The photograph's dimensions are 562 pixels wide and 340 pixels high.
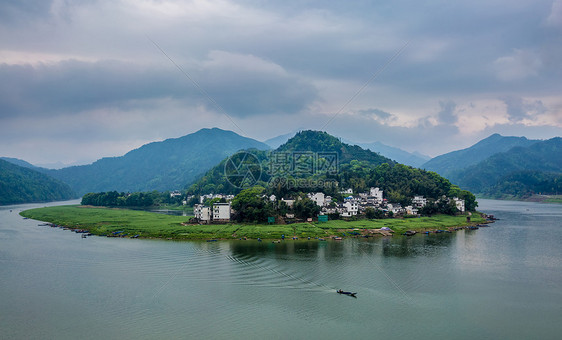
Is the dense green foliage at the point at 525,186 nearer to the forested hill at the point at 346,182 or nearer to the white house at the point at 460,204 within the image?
the forested hill at the point at 346,182

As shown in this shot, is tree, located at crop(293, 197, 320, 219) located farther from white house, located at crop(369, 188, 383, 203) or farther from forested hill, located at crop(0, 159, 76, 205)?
forested hill, located at crop(0, 159, 76, 205)

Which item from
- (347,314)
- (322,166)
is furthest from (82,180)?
(347,314)

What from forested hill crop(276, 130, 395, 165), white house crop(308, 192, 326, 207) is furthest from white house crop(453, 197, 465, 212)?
forested hill crop(276, 130, 395, 165)

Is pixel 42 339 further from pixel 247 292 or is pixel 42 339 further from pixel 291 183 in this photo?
pixel 291 183

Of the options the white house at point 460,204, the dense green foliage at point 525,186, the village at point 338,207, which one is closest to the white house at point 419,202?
the village at point 338,207

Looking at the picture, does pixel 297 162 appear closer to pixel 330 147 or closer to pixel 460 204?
pixel 330 147

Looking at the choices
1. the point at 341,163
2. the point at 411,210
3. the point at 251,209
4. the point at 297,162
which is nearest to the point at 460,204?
the point at 411,210
